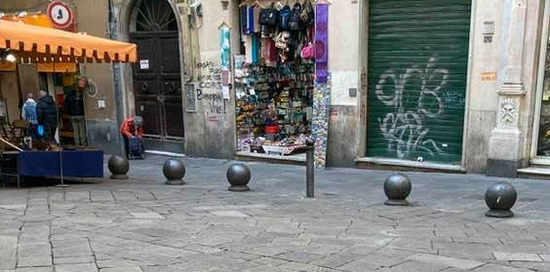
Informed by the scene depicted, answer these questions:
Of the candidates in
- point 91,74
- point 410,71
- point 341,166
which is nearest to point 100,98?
point 91,74

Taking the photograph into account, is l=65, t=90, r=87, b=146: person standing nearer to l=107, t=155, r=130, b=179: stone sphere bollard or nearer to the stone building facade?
the stone building facade

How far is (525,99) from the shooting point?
8.81 meters

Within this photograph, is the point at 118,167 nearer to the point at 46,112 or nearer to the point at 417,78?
the point at 46,112

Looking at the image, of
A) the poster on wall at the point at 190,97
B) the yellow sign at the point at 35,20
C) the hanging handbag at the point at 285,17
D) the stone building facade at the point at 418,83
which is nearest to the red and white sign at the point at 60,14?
the yellow sign at the point at 35,20

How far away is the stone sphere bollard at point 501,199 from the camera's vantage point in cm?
633

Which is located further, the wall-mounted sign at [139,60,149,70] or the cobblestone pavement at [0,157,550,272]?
the wall-mounted sign at [139,60,149,70]

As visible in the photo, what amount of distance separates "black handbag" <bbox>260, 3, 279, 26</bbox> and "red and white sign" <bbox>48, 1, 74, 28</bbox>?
5.17m

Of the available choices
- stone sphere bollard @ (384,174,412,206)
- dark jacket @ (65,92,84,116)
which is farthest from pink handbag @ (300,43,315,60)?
dark jacket @ (65,92,84,116)

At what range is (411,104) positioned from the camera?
10.1m

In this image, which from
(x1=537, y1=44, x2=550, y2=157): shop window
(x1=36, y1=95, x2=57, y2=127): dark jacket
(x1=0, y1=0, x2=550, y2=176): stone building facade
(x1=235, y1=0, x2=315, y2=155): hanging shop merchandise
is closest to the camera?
(x1=0, y1=0, x2=550, y2=176): stone building facade

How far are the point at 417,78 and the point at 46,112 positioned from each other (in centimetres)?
900

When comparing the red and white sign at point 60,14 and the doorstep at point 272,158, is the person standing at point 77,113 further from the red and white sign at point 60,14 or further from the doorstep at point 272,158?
the doorstep at point 272,158

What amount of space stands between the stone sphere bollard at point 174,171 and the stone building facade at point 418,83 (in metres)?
3.11

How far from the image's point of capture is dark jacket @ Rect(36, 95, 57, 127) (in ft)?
44.7
